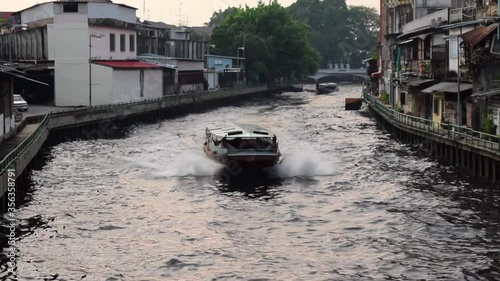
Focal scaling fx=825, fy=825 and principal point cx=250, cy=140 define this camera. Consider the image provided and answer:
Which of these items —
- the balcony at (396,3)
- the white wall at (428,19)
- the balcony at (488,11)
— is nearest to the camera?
the balcony at (488,11)

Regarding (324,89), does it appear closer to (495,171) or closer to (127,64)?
(127,64)

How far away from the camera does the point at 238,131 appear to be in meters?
49.1

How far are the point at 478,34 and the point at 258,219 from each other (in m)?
23.4

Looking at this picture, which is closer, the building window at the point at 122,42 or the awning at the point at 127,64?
the awning at the point at 127,64

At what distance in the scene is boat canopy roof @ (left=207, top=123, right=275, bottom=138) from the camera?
48128mm

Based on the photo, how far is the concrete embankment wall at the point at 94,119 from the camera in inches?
1791

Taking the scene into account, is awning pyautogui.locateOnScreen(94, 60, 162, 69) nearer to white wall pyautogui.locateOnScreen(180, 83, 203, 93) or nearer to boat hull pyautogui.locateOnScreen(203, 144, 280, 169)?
white wall pyautogui.locateOnScreen(180, 83, 203, 93)

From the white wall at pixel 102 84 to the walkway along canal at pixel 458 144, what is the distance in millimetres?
33243

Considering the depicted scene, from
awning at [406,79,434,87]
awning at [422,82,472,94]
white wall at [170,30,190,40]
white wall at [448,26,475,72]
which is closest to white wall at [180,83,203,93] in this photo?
white wall at [170,30,190,40]

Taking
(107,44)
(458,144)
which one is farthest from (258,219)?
(107,44)

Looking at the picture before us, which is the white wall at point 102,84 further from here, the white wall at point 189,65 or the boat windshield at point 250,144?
the boat windshield at point 250,144

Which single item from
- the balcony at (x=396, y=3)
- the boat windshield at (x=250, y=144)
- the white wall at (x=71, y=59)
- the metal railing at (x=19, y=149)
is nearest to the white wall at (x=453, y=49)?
the boat windshield at (x=250, y=144)

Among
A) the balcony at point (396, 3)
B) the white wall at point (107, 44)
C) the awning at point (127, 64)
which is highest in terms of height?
the balcony at point (396, 3)

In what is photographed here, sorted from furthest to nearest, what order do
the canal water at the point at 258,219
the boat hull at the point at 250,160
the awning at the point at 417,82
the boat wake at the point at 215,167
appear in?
1. the awning at the point at 417,82
2. the boat wake at the point at 215,167
3. the boat hull at the point at 250,160
4. the canal water at the point at 258,219
